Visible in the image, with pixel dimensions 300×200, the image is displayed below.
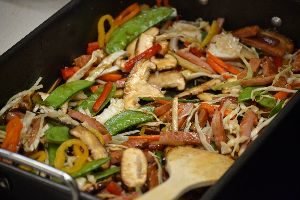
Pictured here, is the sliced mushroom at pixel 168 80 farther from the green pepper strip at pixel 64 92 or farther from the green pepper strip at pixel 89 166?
the green pepper strip at pixel 89 166

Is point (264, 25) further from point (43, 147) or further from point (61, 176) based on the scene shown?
point (61, 176)

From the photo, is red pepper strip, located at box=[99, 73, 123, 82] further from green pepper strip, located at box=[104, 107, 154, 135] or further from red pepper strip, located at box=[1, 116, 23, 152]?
red pepper strip, located at box=[1, 116, 23, 152]

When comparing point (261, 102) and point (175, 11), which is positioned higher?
point (175, 11)

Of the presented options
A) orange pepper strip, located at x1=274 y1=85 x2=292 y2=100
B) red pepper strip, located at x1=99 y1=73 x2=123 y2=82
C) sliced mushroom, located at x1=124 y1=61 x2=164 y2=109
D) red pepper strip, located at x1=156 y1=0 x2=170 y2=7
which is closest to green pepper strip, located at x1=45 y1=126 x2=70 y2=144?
sliced mushroom, located at x1=124 y1=61 x2=164 y2=109

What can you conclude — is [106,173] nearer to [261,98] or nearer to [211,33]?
[261,98]

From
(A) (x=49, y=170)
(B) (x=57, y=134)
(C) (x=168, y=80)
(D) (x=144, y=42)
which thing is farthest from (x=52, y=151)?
(D) (x=144, y=42)

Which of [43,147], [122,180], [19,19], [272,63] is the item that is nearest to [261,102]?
[272,63]

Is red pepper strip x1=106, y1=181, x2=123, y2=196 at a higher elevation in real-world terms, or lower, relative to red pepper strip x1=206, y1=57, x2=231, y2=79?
lower
